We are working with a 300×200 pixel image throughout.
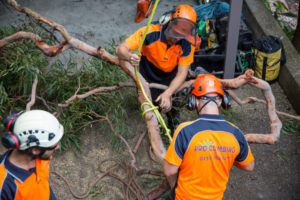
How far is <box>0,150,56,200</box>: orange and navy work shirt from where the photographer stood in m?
1.74

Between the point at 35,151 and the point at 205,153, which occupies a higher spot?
the point at 35,151

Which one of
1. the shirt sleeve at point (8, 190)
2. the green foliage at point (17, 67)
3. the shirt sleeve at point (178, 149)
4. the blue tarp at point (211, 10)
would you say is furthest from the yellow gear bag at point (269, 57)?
the shirt sleeve at point (8, 190)

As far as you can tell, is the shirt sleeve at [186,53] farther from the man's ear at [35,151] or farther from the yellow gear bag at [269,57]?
the yellow gear bag at [269,57]

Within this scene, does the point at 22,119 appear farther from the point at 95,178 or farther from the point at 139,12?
the point at 139,12

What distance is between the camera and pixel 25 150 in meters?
1.79

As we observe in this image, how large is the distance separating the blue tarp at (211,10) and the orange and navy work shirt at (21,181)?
169 inches

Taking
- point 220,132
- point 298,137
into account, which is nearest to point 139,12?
point 298,137

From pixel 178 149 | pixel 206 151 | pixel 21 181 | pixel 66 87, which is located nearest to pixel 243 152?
pixel 206 151

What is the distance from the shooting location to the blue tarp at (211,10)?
17.2 ft

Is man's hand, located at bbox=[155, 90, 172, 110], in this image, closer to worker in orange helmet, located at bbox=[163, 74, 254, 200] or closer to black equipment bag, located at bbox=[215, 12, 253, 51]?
worker in orange helmet, located at bbox=[163, 74, 254, 200]

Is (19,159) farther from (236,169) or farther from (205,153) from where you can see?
(236,169)

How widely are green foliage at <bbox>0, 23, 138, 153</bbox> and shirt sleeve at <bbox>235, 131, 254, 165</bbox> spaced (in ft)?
6.13

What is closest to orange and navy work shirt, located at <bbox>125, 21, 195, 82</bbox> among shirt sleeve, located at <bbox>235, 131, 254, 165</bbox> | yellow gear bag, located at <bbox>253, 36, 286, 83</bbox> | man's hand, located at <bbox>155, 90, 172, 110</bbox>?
man's hand, located at <bbox>155, 90, 172, 110</bbox>

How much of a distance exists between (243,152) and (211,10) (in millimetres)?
4110
